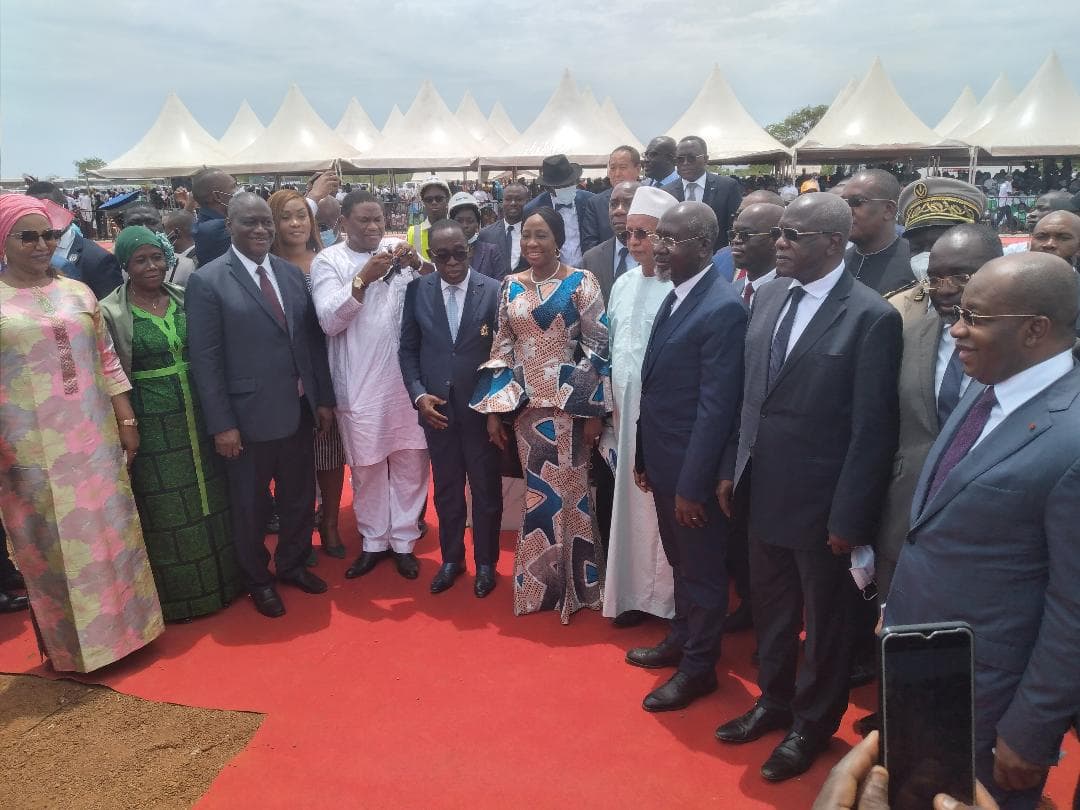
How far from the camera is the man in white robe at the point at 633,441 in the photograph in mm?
3482

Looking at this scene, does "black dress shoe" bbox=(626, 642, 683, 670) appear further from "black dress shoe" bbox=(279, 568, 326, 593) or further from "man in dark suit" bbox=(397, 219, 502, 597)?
"black dress shoe" bbox=(279, 568, 326, 593)

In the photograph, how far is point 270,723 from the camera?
307 centimetres

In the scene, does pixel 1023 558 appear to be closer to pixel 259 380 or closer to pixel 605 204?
pixel 259 380

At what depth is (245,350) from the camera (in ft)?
12.4

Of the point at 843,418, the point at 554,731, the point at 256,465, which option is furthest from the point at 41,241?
the point at 843,418

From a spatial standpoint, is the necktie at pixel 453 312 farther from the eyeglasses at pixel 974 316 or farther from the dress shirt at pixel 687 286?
the eyeglasses at pixel 974 316

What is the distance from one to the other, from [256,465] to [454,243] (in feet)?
5.42

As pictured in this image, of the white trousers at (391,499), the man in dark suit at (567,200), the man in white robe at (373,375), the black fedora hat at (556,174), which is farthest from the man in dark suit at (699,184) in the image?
the white trousers at (391,499)

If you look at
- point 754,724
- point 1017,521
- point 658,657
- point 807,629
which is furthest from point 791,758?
point 1017,521

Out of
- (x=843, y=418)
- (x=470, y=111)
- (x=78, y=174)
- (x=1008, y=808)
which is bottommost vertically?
(x=1008, y=808)

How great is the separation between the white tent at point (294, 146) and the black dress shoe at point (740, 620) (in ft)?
60.6

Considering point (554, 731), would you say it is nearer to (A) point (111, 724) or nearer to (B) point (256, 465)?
(A) point (111, 724)

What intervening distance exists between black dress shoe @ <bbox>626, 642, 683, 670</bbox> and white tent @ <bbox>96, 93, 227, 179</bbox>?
21.4m

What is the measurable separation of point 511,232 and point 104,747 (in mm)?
4979
